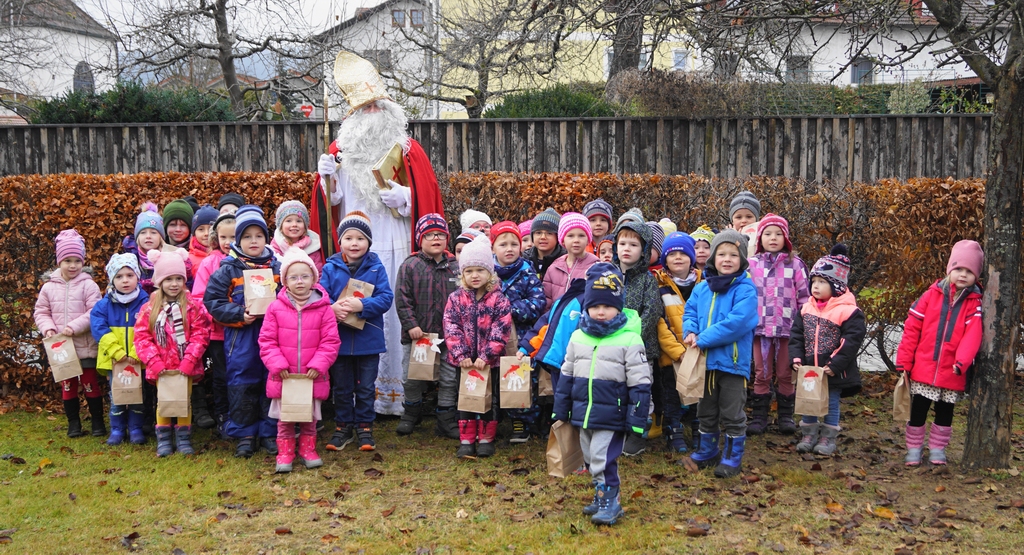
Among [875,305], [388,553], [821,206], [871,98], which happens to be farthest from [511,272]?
[871,98]

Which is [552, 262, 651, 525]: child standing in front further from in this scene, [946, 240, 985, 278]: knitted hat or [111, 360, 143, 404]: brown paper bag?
[111, 360, 143, 404]: brown paper bag

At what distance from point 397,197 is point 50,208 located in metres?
3.10

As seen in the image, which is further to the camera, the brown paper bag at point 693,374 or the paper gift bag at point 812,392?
the paper gift bag at point 812,392

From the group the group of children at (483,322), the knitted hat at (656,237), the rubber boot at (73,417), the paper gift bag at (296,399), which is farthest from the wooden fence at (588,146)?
the paper gift bag at (296,399)

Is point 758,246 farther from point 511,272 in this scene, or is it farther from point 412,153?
point 412,153

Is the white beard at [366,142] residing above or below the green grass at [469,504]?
above

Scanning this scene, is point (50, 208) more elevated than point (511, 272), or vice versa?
point (50, 208)

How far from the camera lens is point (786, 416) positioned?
668cm

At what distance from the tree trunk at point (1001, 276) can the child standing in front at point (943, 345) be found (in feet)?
0.37

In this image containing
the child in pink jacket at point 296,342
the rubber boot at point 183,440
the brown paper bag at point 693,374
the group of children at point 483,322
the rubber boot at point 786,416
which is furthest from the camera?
the rubber boot at point 786,416

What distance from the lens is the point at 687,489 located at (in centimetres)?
532

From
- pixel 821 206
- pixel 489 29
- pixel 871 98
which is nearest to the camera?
pixel 821 206

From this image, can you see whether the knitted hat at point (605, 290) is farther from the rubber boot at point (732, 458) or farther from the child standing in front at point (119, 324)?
the child standing in front at point (119, 324)

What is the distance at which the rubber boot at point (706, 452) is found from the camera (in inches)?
225
